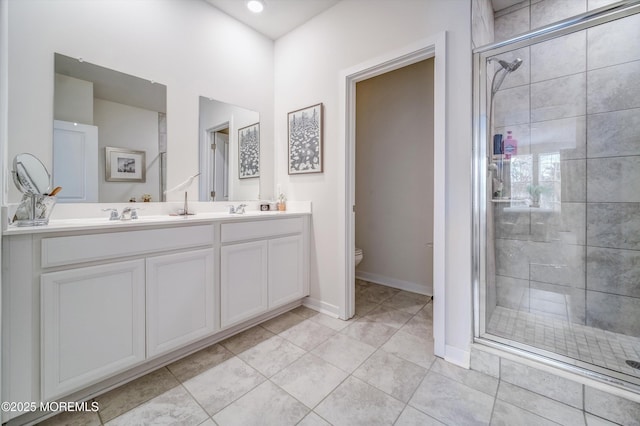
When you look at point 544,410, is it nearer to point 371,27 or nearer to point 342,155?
point 342,155

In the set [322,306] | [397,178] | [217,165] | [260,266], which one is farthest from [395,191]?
[217,165]

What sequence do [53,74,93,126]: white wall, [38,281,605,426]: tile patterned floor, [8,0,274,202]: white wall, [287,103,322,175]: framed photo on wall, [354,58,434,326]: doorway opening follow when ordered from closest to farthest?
[38,281,605,426]: tile patterned floor < [8,0,274,202]: white wall < [53,74,93,126]: white wall < [287,103,322,175]: framed photo on wall < [354,58,434,326]: doorway opening

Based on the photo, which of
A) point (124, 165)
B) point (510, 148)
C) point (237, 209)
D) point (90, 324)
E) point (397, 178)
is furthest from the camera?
point (397, 178)

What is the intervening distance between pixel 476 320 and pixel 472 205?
73 centimetres

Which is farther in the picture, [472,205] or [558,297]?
[558,297]

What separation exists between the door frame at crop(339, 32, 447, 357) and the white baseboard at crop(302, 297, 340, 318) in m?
0.06

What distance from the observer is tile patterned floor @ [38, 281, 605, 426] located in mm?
1222

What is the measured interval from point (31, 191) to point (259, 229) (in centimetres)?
122

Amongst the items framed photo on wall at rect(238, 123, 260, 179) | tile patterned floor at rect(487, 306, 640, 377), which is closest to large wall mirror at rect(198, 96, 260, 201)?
framed photo on wall at rect(238, 123, 260, 179)

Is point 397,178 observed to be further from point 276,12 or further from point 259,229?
point 276,12

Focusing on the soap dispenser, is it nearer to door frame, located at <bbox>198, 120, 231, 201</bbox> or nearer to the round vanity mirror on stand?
door frame, located at <bbox>198, 120, 231, 201</bbox>

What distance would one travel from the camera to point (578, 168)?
1929 mm

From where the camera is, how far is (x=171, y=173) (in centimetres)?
200

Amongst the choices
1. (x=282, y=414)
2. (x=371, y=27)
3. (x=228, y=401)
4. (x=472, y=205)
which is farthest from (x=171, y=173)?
(x=472, y=205)
